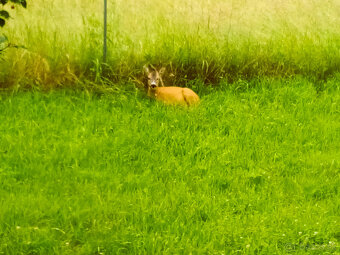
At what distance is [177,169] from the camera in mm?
4789

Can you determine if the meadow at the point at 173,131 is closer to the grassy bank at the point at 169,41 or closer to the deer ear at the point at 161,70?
the grassy bank at the point at 169,41

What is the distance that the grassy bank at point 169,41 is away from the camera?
6375 millimetres

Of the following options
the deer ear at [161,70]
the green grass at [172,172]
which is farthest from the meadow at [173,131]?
the deer ear at [161,70]

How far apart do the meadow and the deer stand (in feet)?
0.32

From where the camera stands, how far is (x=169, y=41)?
665 centimetres

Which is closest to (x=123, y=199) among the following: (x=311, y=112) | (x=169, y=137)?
(x=169, y=137)

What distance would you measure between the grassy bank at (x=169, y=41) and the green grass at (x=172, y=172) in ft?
1.02

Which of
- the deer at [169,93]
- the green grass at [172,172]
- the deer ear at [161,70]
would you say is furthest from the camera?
the deer ear at [161,70]

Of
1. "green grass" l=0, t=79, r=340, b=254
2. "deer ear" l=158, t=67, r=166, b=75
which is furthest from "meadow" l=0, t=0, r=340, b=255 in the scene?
"deer ear" l=158, t=67, r=166, b=75

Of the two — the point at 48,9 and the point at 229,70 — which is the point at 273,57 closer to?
the point at 229,70

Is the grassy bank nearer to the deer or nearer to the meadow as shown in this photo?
the meadow

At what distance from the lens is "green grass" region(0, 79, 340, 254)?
12.8 feet

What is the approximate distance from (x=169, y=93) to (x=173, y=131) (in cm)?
61

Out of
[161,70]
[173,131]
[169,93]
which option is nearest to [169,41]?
[161,70]
